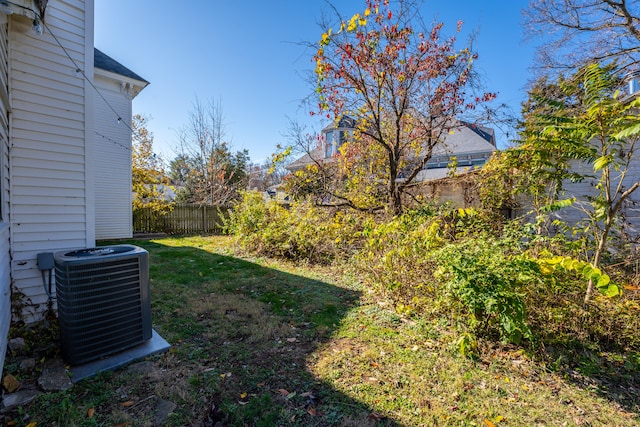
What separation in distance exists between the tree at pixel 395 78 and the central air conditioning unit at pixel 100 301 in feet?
14.4

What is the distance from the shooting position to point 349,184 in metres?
7.08

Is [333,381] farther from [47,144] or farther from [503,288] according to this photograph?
[47,144]

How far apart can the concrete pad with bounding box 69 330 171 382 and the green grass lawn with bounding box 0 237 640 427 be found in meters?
0.10

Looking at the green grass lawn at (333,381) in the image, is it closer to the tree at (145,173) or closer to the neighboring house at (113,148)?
the neighboring house at (113,148)

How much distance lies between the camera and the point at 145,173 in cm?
1153

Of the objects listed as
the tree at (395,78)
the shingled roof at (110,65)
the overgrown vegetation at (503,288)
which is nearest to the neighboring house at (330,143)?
the tree at (395,78)

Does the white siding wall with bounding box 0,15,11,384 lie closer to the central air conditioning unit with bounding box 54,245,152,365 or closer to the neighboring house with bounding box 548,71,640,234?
the central air conditioning unit with bounding box 54,245,152,365

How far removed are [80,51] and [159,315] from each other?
3.27 m

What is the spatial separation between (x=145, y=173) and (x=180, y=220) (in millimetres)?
2289

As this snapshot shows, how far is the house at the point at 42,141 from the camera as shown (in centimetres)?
279

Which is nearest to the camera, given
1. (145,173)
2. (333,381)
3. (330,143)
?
(333,381)

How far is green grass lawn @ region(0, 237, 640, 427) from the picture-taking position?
1936 mm

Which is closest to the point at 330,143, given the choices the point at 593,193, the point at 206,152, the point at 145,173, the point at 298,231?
the point at 298,231

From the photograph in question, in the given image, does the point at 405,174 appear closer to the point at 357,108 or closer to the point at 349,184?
the point at 349,184
